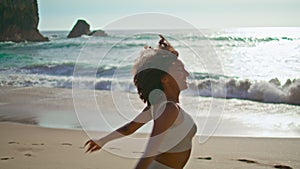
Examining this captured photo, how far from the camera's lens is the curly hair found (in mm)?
2270

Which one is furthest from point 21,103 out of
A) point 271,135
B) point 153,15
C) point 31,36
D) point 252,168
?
point 31,36

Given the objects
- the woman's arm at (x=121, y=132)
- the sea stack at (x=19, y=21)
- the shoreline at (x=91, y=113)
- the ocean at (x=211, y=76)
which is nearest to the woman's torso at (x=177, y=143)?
the woman's arm at (x=121, y=132)

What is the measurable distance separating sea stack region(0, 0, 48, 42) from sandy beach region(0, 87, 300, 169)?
33047 millimetres

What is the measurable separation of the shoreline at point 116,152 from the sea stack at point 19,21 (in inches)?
1334

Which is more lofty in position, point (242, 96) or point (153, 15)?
point (153, 15)

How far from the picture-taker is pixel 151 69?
229 centimetres

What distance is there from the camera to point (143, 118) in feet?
8.26

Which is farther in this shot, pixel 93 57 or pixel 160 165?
pixel 93 57

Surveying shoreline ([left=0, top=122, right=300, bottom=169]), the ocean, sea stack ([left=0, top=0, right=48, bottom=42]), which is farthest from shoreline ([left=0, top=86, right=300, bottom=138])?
sea stack ([left=0, top=0, right=48, bottom=42])

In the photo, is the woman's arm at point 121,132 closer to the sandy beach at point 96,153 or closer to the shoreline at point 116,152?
the sandy beach at point 96,153

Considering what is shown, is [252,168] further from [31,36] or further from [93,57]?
[31,36]

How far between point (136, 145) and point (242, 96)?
5.94 meters

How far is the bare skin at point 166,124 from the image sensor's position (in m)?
2.08

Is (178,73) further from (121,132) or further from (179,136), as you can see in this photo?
(121,132)
